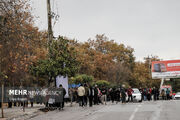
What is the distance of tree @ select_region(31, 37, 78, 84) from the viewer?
78.0 feet

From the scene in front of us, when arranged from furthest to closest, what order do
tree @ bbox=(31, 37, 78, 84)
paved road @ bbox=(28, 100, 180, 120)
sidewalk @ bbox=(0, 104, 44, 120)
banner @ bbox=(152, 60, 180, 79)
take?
banner @ bbox=(152, 60, 180, 79), tree @ bbox=(31, 37, 78, 84), sidewalk @ bbox=(0, 104, 44, 120), paved road @ bbox=(28, 100, 180, 120)

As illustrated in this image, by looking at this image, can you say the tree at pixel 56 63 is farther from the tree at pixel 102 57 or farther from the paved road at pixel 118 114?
the tree at pixel 102 57

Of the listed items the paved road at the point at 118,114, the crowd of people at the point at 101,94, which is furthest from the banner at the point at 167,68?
the paved road at the point at 118,114

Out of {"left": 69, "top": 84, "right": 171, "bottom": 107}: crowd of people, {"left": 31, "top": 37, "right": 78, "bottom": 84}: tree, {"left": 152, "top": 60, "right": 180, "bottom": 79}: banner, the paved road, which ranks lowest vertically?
the paved road

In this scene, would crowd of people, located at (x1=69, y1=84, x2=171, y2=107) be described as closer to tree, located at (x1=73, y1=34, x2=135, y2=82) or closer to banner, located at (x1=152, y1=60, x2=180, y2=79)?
banner, located at (x1=152, y1=60, x2=180, y2=79)

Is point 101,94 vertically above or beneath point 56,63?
beneath

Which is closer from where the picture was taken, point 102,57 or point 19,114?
point 19,114

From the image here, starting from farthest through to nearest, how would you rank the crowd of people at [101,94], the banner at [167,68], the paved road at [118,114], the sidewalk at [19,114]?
1. the banner at [167,68]
2. the crowd of people at [101,94]
3. the sidewalk at [19,114]
4. the paved road at [118,114]

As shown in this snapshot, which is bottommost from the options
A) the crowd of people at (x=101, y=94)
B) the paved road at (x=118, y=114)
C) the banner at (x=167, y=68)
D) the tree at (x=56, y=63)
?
the paved road at (x=118, y=114)

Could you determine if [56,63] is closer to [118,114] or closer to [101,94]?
[118,114]

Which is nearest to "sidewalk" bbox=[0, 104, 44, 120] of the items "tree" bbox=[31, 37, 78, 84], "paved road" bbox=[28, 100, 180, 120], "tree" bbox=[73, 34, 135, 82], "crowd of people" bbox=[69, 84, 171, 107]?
"paved road" bbox=[28, 100, 180, 120]

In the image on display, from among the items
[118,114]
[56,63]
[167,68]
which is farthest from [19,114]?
[167,68]

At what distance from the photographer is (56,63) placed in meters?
23.8

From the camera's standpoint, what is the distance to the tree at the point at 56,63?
23.8m
